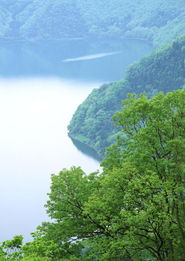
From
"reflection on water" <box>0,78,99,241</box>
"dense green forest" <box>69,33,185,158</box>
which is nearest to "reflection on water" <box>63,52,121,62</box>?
"reflection on water" <box>0,78,99,241</box>

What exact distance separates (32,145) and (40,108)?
2265 cm

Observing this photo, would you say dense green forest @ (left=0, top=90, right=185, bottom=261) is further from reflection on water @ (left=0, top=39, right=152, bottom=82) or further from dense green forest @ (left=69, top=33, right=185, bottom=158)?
reflection on water @ (left=0, top=39, right=152, bottom=82)

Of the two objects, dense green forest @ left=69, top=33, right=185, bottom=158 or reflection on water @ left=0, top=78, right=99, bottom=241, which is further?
dense green forest @ left=69, top=33, right=185, bottom=158

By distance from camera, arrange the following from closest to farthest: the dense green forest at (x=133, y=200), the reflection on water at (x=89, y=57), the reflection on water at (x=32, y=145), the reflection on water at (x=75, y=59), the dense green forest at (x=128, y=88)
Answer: the dense green forest at (x=133, y=200)
the reflection on water at (x=32, y=145)
the dense green forest at (x=128, y=88)
the reflection on water at (x=75, y=59)
the reflection on water at (x=89, y=57)

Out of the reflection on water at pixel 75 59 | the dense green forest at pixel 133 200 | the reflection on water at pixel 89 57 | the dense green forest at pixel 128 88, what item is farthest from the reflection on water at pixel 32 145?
the dense green forest at pixel 133 200

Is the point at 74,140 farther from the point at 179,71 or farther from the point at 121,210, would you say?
the point at 121,210

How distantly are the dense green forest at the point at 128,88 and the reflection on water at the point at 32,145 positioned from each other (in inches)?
146

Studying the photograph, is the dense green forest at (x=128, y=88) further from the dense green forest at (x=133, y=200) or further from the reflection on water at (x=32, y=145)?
the dense green forest at (x=133, y=200)

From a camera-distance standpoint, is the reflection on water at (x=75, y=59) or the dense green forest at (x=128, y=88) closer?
the dense green forest at (x=128, y=88)

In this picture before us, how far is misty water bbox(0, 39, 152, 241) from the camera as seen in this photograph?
6850cm

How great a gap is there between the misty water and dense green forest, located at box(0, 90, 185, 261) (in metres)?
35.4

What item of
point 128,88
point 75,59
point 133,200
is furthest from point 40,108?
point 133,200

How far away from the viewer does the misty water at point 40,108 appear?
6850cm

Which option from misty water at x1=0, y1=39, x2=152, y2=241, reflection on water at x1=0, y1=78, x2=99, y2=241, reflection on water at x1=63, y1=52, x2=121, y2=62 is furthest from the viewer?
reflection on water at x1=63, y1=52, x2=121, y2=62
